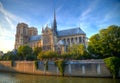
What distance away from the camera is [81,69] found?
33.3 m

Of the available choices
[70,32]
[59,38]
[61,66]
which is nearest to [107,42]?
[61,66]

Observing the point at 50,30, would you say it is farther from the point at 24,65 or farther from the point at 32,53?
the point at 24,65

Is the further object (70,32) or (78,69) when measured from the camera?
(70,32)

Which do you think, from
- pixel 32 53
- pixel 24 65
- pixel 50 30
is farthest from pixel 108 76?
pixel 50 30

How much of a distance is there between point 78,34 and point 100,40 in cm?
2774

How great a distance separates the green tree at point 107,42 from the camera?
33.0 meters

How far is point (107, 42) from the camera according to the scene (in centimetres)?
3397

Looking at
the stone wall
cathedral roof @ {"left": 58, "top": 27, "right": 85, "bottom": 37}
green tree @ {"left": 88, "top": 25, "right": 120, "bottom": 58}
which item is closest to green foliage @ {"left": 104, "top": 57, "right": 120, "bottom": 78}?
the stone wall

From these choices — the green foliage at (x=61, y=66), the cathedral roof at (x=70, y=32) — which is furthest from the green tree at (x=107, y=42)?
the cathedral roof at (x=70, y=32)

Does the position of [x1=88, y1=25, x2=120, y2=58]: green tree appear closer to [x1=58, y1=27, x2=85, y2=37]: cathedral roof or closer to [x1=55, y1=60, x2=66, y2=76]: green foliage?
[x1=55, y1=60, x2=66, y2=76]: green foliage

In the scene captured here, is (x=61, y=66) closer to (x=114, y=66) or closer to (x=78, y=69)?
(x=78, y=69)

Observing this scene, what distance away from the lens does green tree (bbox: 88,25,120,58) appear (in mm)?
33031

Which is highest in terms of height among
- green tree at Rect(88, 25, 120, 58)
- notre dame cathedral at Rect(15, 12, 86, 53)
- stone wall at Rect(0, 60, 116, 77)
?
notre dame cathedral at Rect(15, 12, 86, 53)

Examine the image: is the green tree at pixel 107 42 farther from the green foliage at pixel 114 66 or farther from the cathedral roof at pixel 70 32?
the cathedral roof at pixel 70 32
